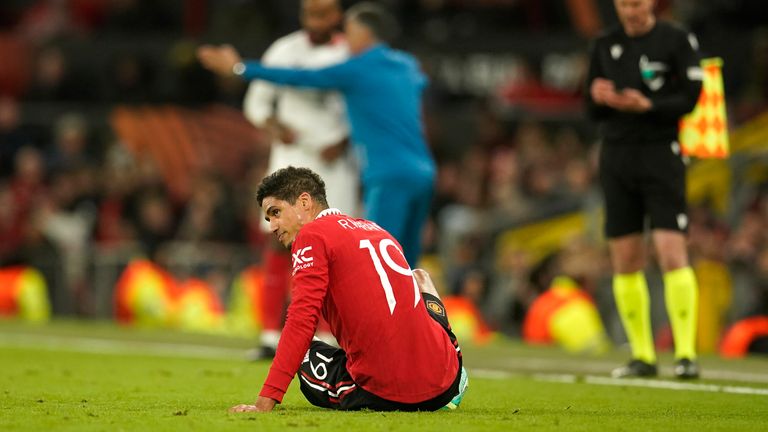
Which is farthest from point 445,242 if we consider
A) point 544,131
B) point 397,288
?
point 397,288

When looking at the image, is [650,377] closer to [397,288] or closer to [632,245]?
[632,245]

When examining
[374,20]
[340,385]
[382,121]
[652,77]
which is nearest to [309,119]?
[382,121]

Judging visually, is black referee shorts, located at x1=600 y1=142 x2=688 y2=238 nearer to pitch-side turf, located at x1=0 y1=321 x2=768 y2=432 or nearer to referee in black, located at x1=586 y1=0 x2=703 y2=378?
referee in black, located at x1=586 y1=0 x2=703 y2=378

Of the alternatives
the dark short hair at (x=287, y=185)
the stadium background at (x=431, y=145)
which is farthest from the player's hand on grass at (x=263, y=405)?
Answer: the stadium background at (x=431, y=145)

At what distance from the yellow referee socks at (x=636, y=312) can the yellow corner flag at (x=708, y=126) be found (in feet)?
3.61

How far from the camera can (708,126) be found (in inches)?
403

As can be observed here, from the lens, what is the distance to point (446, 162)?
69.1 feet

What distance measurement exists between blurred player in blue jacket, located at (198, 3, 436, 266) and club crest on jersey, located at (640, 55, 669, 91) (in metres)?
1.75

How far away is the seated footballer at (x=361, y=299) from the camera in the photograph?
6.36 meters

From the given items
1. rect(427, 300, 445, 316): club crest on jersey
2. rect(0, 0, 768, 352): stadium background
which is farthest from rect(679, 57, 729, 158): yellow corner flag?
rect(0, 0, 768, 352): stadium background

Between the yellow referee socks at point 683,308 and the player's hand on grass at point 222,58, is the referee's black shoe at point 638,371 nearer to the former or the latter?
the yellow referee socks at point 683,308

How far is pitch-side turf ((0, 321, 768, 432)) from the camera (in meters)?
6.18

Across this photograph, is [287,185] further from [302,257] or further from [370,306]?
[370,306]

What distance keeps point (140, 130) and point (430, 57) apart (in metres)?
4.49
